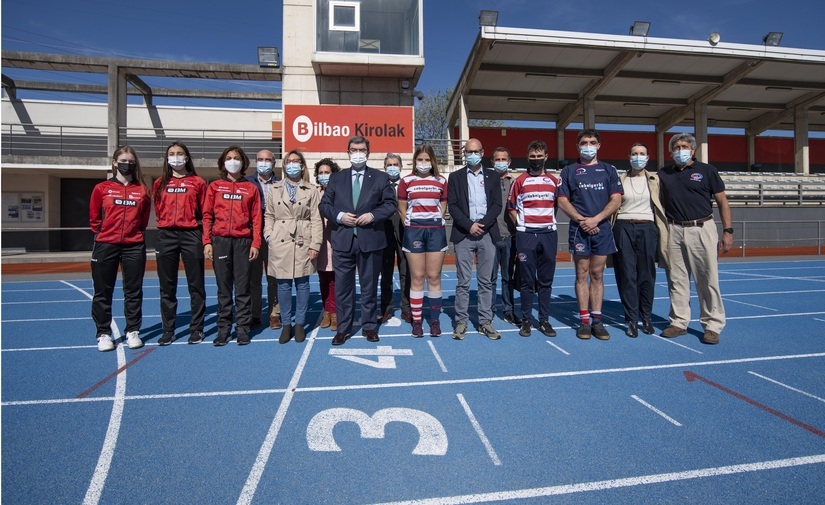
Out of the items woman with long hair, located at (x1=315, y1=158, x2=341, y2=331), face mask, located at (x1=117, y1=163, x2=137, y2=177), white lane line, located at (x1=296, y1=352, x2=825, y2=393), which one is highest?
face mask, located at (x1=117, y1=163, x2=137, y2=177)

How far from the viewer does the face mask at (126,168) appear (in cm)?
451

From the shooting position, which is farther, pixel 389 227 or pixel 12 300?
pixel 12 300

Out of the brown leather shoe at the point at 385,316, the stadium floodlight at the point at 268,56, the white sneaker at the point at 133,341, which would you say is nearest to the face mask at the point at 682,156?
the brown leather shoe at the point at 385,316

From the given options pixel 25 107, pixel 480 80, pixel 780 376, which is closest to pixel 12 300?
pixel 780 376

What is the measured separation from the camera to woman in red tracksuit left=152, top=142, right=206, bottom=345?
4.61 m

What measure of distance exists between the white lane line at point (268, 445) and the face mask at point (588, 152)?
3.77 metres

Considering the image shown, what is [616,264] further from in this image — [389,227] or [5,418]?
[5,418]

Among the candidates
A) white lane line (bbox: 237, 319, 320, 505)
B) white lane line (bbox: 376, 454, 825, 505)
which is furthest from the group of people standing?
white lane line (bbox: 376, 454, 825, 505)

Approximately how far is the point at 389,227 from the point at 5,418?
13.0ft

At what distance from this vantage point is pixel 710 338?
4641 millimetres

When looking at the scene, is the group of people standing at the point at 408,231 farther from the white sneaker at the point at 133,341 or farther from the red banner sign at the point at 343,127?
the red banner sign at the point at 343,127

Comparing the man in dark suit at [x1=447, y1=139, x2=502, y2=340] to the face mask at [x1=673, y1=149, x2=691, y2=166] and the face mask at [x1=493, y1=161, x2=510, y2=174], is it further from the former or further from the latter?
the face mask at [x1=673, y1=149, x2=691, y2=166]

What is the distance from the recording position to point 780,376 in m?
3.68

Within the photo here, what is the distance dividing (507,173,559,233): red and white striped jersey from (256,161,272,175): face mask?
10.2ft
